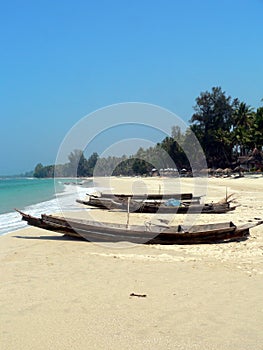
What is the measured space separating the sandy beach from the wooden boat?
0.24 metres

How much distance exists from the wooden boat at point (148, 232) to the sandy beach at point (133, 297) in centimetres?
24

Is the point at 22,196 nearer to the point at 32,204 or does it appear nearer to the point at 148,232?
the point at 32,204

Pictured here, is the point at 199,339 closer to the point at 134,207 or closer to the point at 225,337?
the point at 225,337

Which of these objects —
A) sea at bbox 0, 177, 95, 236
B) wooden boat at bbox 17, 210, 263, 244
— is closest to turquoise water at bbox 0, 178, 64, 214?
sea at bbox 0, 177, 95, 236

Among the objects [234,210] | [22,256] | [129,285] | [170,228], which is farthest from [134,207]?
[129,285]

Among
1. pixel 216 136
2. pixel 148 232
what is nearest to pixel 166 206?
pixel 148 232

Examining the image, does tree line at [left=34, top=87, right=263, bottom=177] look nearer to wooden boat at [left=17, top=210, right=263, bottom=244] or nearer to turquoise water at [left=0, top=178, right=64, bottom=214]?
turquoise water at [left=0, top=178, right=64, bottom=214]

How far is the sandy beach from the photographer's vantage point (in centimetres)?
407

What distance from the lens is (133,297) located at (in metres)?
5.41

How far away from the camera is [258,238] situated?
9344 mm

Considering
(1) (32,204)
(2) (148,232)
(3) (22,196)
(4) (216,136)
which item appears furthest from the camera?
(4) (216,136)

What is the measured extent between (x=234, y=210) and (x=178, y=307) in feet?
38.1

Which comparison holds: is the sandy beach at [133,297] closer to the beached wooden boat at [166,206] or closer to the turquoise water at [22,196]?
the beached wooden boat at [166,206]

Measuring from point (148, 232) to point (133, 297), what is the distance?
3.80 m
